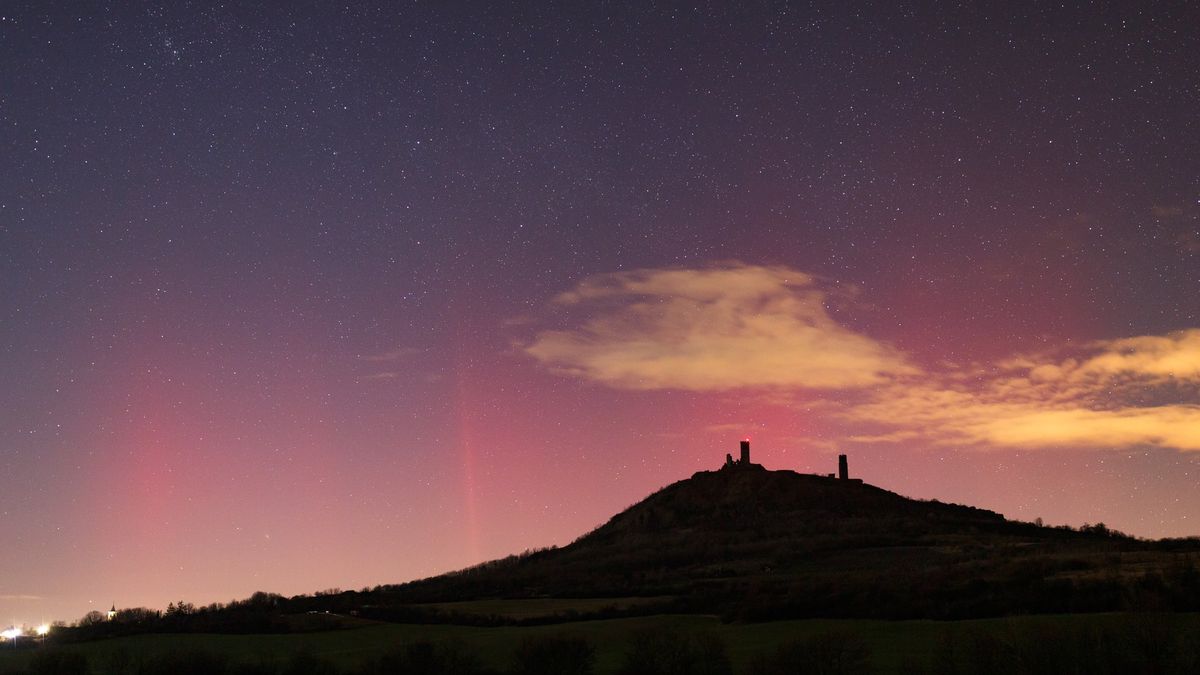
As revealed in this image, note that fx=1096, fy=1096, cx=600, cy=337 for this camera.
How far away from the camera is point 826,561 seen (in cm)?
10319

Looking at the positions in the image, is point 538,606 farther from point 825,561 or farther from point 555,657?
point 555,657

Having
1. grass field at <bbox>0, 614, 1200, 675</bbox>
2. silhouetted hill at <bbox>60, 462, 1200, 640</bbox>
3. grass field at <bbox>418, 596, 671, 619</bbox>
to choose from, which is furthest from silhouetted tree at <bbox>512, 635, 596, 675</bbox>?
grass field at <bbox>418, 596, 671, 619</bbox>

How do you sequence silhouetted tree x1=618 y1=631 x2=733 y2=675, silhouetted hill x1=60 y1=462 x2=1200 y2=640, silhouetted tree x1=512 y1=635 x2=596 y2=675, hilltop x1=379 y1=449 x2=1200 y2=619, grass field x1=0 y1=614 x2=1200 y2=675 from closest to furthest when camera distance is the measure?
grass field x1=0 y1=614 x2=1200 y2=675
silhouetted tree x1=618 y1=631 x2=733 y2=675
silhouetted tree x1=512 y1=635 x2=596 y2=675
hilltop x1=379 y1=449 x2=1200 y2=619
silhouetted hill x1=60 y1=462 x2=1200 y2=640

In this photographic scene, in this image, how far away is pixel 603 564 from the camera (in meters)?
126

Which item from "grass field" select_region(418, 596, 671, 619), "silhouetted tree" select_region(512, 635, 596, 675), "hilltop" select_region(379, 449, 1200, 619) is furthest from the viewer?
→ "grass field" select_region(418, 596, 671, 619)

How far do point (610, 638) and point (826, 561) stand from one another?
5241cm

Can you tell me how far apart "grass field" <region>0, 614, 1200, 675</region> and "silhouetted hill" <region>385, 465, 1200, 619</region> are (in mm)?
3070

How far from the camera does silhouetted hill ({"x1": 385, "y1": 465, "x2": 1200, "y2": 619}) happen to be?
170 ft

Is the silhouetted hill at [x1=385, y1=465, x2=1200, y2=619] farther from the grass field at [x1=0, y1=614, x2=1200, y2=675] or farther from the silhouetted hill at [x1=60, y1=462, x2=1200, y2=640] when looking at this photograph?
the grass field at [x1=0, y1=614, x2=1200, y2=675]

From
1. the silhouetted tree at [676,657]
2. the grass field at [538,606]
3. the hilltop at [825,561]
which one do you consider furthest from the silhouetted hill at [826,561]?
the silhouetted tree at [676,657]

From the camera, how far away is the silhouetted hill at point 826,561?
51.7 metres

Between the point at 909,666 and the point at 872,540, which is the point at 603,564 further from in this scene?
the point at 909,666

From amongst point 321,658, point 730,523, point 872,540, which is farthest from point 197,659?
point 730,523

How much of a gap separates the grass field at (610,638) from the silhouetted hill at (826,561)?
3.07m
